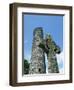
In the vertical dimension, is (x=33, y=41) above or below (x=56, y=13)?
below

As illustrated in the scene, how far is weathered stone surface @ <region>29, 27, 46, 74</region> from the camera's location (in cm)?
162

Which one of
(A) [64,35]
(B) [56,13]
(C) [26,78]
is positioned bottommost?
(C) [26,78]

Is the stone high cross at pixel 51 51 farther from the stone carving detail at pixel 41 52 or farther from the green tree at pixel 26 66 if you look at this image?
the green tree at pixel 26 66

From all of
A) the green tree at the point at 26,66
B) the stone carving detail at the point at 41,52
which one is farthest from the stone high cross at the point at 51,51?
the green tree at the point at 26,66

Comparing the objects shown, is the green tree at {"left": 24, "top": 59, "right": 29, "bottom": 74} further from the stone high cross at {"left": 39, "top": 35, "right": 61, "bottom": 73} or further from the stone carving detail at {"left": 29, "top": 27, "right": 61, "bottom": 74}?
the stone high cross at {"left": 39, "top": 35, "right": 61, "bottom": 73}

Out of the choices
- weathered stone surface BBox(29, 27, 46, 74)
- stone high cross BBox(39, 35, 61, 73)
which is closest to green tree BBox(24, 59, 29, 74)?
weathered stone surface BBox(29, 27, 46, 74)

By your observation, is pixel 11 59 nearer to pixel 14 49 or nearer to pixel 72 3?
pixel 14 49

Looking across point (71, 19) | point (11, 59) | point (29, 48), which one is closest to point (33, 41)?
point (29, 48)

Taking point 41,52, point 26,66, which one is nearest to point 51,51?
point 41,52

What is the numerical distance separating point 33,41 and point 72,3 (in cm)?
36

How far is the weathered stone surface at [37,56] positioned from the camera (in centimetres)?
162

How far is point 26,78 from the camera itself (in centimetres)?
160

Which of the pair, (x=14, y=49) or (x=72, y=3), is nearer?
(x=14, y=49)

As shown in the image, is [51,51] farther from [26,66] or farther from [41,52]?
[26,66]
